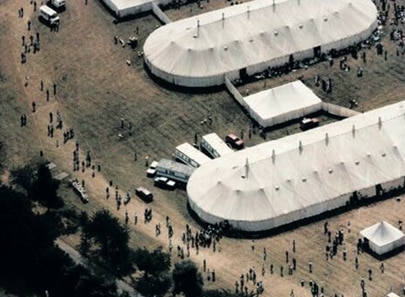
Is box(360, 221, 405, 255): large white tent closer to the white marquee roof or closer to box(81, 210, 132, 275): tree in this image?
the white marquee roof

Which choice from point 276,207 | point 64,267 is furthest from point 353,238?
point 64,267

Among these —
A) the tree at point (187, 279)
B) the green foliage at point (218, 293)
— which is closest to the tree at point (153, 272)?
the tree at point (187, 279)

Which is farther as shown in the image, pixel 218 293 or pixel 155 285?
pixel 155 285

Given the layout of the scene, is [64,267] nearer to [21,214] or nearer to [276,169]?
[21,214]

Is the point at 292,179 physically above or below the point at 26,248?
above

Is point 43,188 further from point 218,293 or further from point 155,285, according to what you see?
point 218,293

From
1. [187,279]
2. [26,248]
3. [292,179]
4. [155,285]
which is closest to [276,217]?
[292,179]
